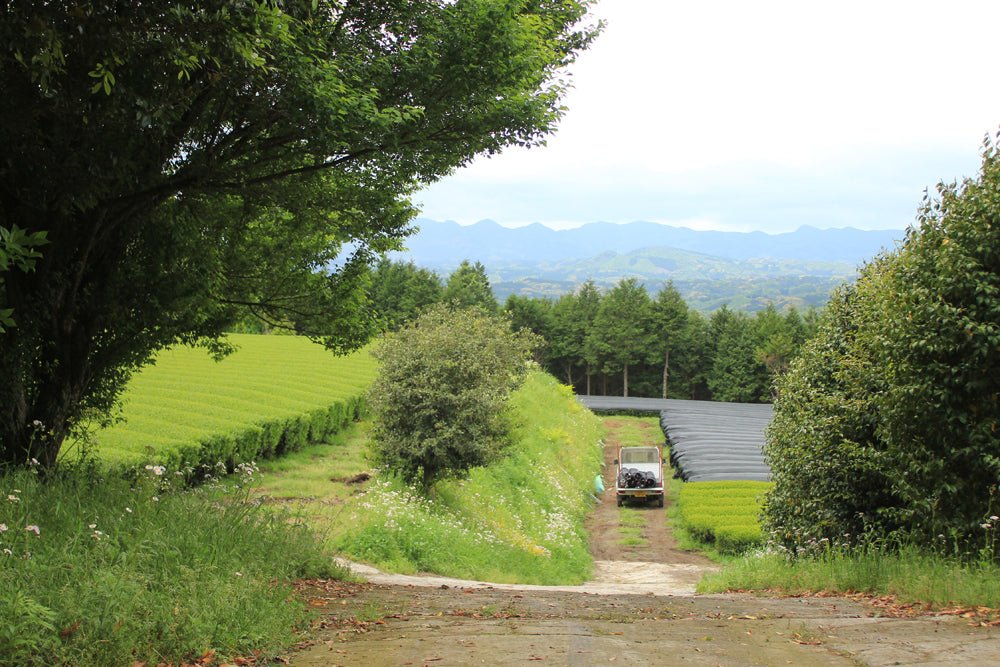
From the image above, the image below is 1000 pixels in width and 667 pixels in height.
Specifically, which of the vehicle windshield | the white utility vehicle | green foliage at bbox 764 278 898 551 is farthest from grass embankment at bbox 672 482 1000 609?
the vehicle windshield

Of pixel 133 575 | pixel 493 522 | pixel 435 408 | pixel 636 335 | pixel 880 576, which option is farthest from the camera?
pixel 636 335

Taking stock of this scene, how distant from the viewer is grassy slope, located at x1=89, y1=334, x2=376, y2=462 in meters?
16.0

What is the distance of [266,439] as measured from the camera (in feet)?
62.3

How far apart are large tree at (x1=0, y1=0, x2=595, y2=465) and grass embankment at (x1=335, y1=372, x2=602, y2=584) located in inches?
183

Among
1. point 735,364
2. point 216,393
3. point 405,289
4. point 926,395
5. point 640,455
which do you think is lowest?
point 640,455

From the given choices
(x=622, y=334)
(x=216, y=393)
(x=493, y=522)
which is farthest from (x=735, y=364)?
(x=216, y=393)

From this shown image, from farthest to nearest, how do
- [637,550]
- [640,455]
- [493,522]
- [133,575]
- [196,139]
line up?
[640,455] → [637,550] → [493,522] → [196,139] → [133,575]

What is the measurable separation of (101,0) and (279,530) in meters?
5.64

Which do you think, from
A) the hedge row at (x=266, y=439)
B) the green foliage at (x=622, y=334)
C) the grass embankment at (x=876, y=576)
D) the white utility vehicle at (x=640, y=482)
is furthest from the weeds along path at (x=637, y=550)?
the green foliage at (x=622, y=334)

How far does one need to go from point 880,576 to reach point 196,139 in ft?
30.1

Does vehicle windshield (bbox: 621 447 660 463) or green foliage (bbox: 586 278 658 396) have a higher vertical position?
green foliage (bbox: 586 278 658 396)

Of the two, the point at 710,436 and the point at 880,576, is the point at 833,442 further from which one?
the point at 710,436

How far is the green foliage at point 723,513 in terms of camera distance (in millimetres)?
22266

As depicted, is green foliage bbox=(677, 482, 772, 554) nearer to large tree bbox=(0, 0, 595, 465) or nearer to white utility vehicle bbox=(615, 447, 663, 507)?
white utility vehicle bbox=(615, 447, 663, 507)
